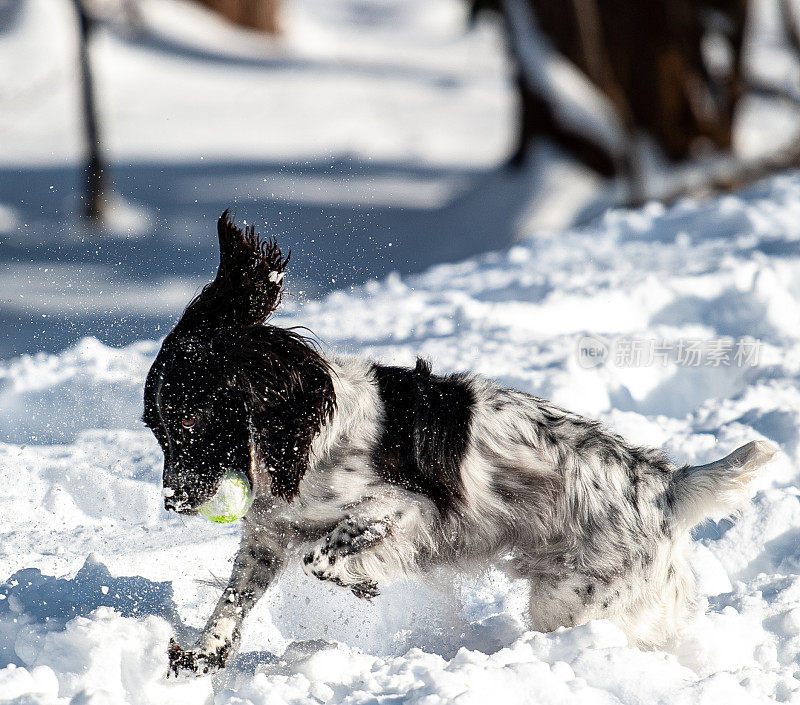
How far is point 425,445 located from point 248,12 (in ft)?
64.5

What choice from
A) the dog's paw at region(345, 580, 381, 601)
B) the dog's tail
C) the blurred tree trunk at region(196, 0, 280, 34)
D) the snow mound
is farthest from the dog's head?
the blurred tree trunk at region(196, 0, 280, 34)

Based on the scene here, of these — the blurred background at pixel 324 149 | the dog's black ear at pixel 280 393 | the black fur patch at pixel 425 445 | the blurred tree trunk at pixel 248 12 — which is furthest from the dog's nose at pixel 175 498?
the blurred tree trunk at pixel 248 12

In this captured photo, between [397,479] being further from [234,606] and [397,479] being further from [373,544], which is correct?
[234,606]

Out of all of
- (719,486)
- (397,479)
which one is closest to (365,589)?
(397,479)

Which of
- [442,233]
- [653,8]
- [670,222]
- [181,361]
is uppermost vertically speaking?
[653,8]

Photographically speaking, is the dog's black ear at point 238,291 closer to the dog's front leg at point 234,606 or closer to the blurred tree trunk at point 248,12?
the dog's front leg at point 234,606

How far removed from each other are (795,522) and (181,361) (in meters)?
2.69

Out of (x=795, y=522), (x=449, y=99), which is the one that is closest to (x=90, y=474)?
(x=795, y=522)

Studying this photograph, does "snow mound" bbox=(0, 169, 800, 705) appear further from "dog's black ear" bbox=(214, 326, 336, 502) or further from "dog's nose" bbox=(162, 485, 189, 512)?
"dog's black ear" bbox=(214, 326, 336, 502)

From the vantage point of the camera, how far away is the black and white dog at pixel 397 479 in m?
3.02

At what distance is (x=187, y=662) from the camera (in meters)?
2.96

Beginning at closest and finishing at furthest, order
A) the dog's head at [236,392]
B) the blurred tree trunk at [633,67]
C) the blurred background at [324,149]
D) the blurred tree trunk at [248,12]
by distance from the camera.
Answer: the dog's head at [236,392] → the blurred background at [324,149] → the blurred tree trunk at [633,67] → the blurred tree trunk at [248,12]

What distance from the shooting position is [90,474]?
438cm

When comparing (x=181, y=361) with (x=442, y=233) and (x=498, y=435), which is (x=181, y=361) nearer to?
(x=498, y=435)
